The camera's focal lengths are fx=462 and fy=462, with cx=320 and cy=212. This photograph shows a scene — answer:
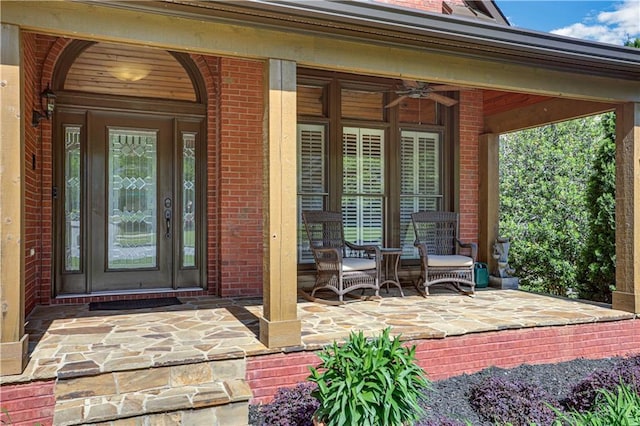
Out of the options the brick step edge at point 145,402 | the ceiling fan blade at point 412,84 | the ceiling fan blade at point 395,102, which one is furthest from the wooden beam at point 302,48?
the brick step edge at point 145,402

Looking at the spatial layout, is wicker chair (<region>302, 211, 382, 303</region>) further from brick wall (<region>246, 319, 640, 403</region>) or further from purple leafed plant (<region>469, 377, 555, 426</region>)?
purple leafed plant (<region>469, 377, 555, 426</region>)

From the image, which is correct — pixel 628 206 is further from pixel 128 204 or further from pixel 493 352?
pixel 128 204

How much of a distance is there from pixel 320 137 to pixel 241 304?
7.73ft

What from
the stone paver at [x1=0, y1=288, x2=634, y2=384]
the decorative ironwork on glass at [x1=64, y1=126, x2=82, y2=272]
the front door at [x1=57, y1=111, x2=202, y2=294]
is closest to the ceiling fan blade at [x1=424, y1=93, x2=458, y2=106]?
the stone paver at [x1=0, y1=288, x2=634, y2=384]

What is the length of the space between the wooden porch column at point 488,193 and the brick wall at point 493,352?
2.15m

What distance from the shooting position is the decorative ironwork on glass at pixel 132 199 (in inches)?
200

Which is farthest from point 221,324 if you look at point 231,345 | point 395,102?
point 395,102

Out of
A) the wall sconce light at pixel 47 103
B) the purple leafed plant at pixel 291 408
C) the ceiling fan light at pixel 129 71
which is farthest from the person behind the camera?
the ceiling fan light at pixel 129 71

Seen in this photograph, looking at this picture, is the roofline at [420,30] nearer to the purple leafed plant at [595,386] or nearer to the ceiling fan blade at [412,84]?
the ceiling fan blade at [412,84]

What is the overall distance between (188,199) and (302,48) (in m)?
2.56

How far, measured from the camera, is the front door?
4922mm

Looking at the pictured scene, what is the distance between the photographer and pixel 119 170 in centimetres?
511

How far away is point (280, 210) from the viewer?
3.48m

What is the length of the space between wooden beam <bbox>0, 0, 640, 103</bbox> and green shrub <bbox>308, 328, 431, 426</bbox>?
2255 mm
